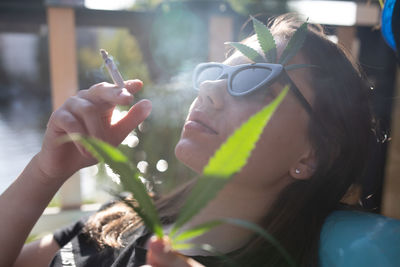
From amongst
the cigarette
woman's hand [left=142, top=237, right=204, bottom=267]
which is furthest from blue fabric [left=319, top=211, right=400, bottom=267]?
the cigarette

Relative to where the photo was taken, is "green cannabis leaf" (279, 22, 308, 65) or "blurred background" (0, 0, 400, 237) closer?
"green cannabis leaf" (279, 22, 308, 65)

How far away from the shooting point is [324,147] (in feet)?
3.51

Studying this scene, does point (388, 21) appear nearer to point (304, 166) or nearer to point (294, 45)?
point (294, 45)

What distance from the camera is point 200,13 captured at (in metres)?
3.54

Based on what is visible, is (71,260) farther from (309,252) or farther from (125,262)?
(309,252)

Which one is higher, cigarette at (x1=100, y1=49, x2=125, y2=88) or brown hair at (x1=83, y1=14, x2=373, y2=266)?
cigarette at (x1=100, y1=49, x2=125, y2=88)

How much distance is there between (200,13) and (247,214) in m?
2.80

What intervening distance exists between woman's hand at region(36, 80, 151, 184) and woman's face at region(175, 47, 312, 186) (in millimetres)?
144

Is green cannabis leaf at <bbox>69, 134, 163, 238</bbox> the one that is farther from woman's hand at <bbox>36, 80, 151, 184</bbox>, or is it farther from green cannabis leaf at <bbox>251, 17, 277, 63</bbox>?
green cannabis leaf at <bbox>251, 17, 277, 63</bbox>

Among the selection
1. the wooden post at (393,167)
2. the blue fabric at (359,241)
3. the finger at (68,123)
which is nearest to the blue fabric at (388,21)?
the blue fabric at (359,241)

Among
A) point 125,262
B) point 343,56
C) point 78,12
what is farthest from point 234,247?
point 78,12

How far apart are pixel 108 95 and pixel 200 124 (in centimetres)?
25

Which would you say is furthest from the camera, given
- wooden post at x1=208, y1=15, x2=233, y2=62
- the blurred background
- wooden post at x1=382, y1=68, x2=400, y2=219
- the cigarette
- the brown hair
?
wooden post at x1=208, y1=15, x2=233, y2=62

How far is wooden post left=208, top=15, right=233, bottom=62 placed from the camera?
11.4 feet
